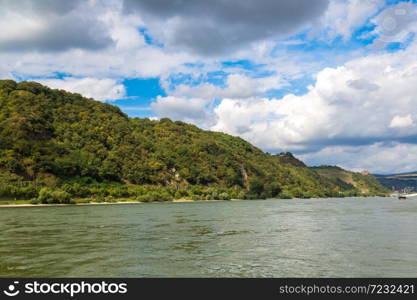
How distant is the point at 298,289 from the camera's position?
1905 centimetres

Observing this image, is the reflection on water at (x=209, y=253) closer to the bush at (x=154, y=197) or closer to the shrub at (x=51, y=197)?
the shrub at (x=51, y=197)

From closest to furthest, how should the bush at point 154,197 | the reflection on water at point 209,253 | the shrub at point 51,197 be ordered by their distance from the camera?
the reflection on water at point 209,253 → the shrub at point 51,197 → the bush at point 154,197

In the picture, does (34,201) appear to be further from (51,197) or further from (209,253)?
(209,253)

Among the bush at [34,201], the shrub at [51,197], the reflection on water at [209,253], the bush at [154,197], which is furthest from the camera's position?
the bush at [154,197]

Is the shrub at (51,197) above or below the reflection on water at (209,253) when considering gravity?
above

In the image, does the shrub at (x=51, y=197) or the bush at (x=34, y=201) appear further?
the shrub at (x=51, y=197)

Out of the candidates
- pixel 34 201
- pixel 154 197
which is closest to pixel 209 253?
pixel 34 201

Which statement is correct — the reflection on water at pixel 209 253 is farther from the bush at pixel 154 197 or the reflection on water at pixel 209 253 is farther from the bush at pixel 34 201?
the bush at pixel 154 197

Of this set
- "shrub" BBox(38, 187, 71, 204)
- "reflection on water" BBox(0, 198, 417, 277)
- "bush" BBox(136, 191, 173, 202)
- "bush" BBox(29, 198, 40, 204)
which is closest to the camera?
"reflection on water" BBox(0, 198, 417, 277)

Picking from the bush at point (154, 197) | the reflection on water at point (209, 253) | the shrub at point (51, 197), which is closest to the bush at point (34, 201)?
the shrub at point (51, 197)

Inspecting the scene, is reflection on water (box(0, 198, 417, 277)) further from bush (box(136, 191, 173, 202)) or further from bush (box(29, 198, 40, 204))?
bush (box(136, 191, 173, 202))

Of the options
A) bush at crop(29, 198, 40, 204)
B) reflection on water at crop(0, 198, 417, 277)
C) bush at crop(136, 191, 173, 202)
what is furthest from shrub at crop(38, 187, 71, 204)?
reflection on water at crop(0, 198, 417, 277)

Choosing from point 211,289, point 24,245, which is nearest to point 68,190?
point 24,245

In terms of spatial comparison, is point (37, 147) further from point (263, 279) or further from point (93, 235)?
point (263, 279)
